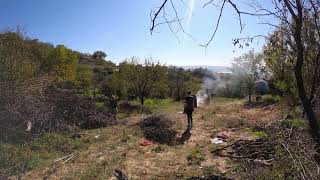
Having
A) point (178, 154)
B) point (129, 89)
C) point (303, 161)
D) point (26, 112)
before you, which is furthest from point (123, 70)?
point (303, 161)

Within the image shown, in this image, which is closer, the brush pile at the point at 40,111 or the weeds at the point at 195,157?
the weeds at the point at 195,157

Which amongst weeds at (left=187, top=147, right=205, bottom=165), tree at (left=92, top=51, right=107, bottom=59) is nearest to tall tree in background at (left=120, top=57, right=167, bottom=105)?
weeds at (left=187, top=147, right=205, bottom=165)

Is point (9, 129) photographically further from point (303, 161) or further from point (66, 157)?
point (303, 161)

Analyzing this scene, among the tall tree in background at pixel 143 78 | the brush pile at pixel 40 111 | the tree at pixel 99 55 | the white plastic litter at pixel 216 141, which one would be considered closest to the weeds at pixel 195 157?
the white plastic litter at pixel 216 141

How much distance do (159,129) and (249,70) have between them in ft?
64.3

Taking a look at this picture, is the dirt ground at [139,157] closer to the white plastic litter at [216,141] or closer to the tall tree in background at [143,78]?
the white plastic litter at [216,141]

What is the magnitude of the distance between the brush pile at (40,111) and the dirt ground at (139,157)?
3.43ft

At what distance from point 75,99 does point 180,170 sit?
26.1 ft

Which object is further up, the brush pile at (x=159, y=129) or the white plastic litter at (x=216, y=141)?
the brush pile at (x=159, y=129)

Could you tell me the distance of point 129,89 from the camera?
1273 inches

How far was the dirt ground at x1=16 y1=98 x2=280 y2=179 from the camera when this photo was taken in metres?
10.5

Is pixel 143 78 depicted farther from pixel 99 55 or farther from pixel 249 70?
pixel 99 55

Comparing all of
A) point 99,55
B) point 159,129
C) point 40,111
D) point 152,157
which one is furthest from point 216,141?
point 99,55

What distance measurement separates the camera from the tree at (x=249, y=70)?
32875 millimetres
